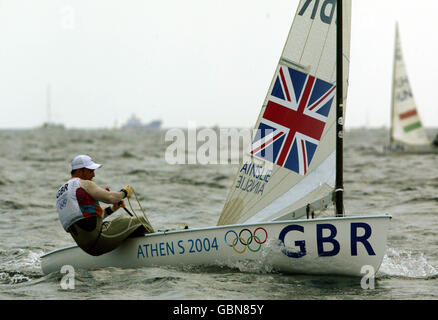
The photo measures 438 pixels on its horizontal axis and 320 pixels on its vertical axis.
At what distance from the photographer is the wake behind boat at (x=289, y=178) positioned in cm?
569

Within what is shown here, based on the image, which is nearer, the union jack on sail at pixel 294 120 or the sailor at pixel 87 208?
the sailor at pixel 87 208

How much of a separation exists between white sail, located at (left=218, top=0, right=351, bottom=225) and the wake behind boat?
0.4 inches

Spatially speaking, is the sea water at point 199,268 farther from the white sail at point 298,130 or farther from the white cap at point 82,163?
the white cap at point 82,163

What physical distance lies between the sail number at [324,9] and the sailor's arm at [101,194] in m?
2.61

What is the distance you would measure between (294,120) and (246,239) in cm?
135

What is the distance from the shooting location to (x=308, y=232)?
18.1ft

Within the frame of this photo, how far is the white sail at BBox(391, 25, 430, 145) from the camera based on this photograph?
83.6 ft

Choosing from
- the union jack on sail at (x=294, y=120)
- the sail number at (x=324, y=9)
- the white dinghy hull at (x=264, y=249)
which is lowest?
the white dinghy hull at (x=264, y=249)

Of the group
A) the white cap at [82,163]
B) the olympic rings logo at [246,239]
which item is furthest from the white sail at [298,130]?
the white cap at [82,163]

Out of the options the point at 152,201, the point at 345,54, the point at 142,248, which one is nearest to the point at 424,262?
the point at 345,54

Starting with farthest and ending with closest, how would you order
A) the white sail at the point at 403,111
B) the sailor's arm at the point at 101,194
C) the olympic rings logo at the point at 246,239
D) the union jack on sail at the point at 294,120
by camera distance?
the white sail at the point at 403,111 < the union jack on sail at the point at 294,120 < the olympic rings logo at the point at 246,239 < the sailor's arm at the point at 101,194

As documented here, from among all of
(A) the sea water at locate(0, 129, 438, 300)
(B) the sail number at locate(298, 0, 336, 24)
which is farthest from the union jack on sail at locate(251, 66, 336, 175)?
(A) the sea water at locate(0, 129, 438, 300)
